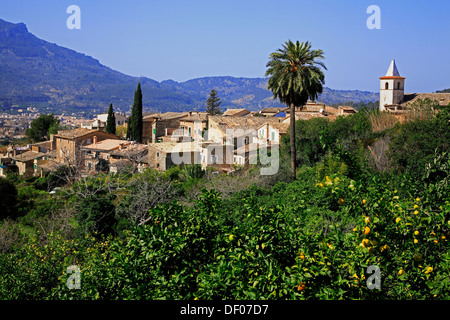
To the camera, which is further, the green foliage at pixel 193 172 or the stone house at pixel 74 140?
the stone house at pixel 74 140

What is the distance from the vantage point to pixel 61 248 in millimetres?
12227

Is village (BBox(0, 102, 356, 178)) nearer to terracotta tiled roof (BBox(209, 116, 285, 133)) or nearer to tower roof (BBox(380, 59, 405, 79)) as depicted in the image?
terracotta tiled roof (BBox(209, 116, 285, 133))

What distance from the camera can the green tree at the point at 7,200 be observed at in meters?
26.4

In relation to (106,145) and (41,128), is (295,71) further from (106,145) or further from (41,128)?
(41,128)

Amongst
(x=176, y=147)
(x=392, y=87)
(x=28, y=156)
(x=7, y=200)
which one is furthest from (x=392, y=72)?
(x=7, y=200)

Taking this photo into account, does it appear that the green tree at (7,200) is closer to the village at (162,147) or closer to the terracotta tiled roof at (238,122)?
the village at (162,147)

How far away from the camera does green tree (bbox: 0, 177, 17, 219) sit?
2644 cm

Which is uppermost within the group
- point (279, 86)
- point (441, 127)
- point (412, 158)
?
point (279, 86)

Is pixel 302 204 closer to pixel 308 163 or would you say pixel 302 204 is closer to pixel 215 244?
pixel 215 244

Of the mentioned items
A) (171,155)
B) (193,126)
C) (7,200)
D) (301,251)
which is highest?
(193,126)

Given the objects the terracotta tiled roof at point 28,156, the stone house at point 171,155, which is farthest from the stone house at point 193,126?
the terracotta tiled roof at point 28,156

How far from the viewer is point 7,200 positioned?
26750mm
